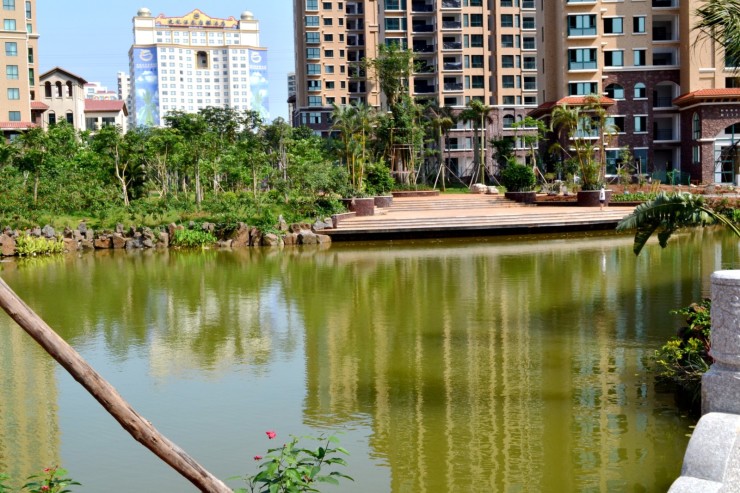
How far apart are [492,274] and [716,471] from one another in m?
14.9

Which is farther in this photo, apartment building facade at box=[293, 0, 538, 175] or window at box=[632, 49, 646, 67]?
apartment building facade at box=[293, 0, 538, 175]

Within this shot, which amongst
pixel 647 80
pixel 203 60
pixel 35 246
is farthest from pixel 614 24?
pixel 203 60

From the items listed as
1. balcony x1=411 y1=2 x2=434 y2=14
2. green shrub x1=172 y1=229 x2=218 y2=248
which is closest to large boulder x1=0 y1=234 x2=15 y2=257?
green shrub x1=172 y1=229 x2=218 y2=248

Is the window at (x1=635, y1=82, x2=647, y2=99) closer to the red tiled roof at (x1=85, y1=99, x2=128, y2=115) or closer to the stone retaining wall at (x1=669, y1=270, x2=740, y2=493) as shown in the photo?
the stone retaining wall at (x1=669, y1=270, x2=740, y2=493)

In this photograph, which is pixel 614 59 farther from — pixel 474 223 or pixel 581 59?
pixel 474 223

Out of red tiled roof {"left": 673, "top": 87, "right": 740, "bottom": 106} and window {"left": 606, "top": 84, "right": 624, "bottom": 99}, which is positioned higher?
window {"left": 606, "top": 84, "right": 624, "bottom": 99}

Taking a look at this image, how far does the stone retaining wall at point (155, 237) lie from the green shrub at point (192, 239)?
0.21m

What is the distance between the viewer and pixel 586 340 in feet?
41.3

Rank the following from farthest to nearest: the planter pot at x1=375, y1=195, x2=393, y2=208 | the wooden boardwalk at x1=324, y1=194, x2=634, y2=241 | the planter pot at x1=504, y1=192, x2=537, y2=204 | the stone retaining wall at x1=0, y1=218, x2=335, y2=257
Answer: the planter pot at x1=504, y1=192, x2=537, y2=204, the planter pot at x1=375, y1=195, x2=393, y2=208, the wooden boardwalk at x1=324, y1=194, x2=634, y2=241, the stone retaining wall at x1=0, y1=218, x2=335, y2=257

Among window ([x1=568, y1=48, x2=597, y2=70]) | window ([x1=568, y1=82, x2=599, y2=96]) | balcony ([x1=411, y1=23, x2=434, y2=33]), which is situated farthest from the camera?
balcony ([x1=411, y1=23, x2=434, y2=33])

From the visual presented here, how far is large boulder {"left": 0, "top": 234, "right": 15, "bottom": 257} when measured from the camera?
2741 cm

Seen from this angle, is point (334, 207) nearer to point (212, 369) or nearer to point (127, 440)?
point (212, 369)

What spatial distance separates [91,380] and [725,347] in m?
4.64

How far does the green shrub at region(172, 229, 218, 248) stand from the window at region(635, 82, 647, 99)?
29.3 meters
